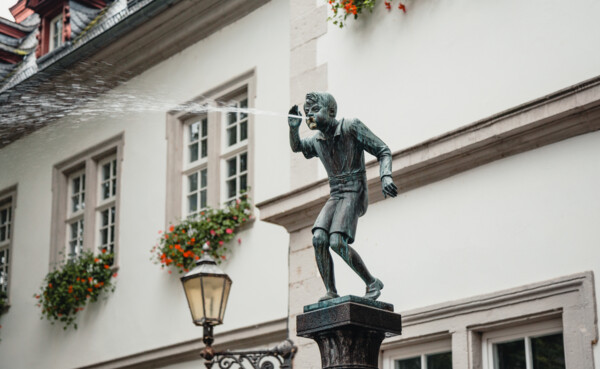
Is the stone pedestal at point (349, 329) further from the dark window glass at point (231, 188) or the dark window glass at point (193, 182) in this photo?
the dark window glass at point (193, 182)

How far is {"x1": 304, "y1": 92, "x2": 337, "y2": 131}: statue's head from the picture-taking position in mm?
6414

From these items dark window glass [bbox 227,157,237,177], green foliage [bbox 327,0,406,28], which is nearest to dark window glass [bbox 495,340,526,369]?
green foliage [bbox 327,0,406,28]

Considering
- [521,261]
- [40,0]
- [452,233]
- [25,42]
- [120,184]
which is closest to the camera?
[521,261]

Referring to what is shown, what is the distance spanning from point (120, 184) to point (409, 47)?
5817mm

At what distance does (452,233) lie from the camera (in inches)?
372

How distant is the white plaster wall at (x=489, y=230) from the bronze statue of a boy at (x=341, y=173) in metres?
2.53

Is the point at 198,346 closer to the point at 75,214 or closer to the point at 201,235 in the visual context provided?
the point at 201,235

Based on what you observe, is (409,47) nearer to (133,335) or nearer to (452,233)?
(452,233)

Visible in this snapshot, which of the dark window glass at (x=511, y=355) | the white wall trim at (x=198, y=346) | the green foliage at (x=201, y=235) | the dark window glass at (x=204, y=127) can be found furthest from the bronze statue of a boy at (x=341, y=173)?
the dark window glass at (x=204, y=127)

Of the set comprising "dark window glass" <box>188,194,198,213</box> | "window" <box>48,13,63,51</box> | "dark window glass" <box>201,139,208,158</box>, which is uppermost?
"window" <box>48,13,63,51</box>

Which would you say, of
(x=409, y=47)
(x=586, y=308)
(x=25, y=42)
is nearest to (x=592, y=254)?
(x=586, y=308)

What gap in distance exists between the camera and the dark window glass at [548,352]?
28.0 feet

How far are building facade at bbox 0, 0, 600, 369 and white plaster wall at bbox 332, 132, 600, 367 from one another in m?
0.02

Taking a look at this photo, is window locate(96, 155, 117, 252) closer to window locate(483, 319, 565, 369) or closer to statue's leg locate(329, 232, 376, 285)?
window locate(483, 319, 565, 369)
